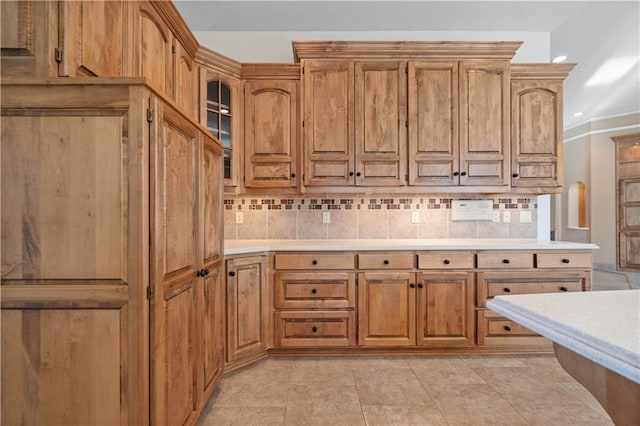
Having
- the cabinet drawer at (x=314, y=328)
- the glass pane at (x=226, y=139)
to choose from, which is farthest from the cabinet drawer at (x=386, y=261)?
the glass pane at (x=226, y=139)

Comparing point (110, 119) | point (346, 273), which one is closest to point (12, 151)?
point (110, 119)

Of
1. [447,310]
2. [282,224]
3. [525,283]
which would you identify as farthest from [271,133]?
[525,283]

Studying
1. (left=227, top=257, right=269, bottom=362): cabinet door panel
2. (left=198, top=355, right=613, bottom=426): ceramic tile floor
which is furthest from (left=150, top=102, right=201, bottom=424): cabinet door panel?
(left=227, top=257, right=269, bottom=362): cabinet door panel

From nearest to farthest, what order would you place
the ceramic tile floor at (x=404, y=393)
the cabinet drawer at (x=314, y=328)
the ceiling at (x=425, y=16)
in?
the ceramic tile floor at (x=404, y=393) < the cabinet drawer at (x=314, y=328) < the ceiling at (x=425, y=16)

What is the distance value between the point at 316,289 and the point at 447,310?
3.45ft

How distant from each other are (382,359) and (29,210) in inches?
94.3

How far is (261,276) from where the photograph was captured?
254 centimetres

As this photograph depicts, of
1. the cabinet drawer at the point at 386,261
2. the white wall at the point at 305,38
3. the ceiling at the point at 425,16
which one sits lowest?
the cabinet drawer at the point at 386,261

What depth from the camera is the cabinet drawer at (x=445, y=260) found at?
2.61 metres

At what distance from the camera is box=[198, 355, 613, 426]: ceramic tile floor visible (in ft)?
6.07

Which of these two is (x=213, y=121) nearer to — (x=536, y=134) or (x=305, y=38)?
(x=305, y=38)

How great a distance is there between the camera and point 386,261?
2604 mm

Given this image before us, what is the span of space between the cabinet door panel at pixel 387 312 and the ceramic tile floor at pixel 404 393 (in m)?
0.18

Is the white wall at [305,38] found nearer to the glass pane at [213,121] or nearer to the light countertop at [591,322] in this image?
the glass pane at [213,121]
